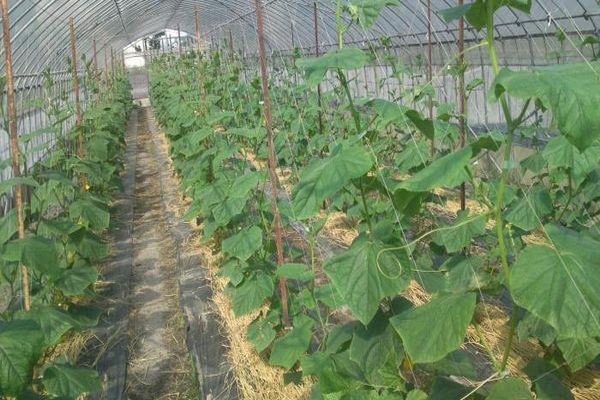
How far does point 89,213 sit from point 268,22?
45.1 ft

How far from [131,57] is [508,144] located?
107 ft

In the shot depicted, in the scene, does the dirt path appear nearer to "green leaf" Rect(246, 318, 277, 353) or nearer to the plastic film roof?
"green leaf" Rect(246, 318, 277, 353)

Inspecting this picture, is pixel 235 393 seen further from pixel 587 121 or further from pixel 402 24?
pixel 402 24

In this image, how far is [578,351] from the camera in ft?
6.53

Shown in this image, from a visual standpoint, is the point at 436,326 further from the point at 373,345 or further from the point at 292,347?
the point at 292,347

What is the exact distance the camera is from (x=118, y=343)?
3.94 m

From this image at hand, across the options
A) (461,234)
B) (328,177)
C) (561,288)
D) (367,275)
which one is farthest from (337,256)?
(461,234)

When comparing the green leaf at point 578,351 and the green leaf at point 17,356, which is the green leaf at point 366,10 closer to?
the green leaf at point 578,351

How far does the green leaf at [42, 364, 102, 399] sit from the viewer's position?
7.87 ft

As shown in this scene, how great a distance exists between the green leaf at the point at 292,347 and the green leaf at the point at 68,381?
2.48ft

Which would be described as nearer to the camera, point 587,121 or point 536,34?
point 587,121

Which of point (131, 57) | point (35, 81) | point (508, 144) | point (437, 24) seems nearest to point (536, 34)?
point (437, 24)

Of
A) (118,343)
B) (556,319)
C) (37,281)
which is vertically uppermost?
(556,319)

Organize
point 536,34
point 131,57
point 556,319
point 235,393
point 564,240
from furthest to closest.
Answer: point 131,57
point 536,34
point 235,393
point 564,240
point 556,319
